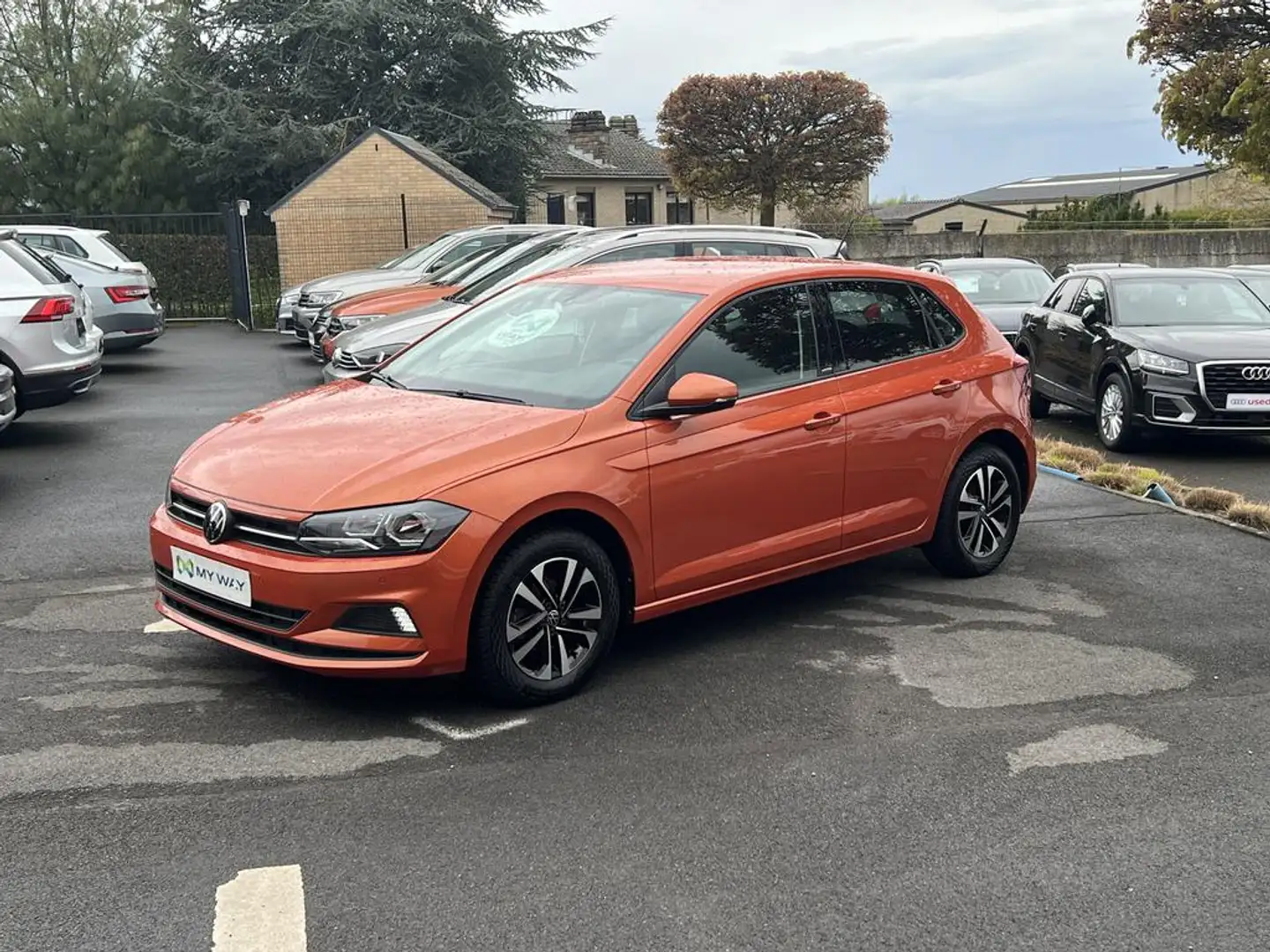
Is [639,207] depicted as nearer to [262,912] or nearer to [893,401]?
[893,401]

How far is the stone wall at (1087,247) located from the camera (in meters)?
28.8

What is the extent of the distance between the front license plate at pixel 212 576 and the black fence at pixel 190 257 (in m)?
21.2

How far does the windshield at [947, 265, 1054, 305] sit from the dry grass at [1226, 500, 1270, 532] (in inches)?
355

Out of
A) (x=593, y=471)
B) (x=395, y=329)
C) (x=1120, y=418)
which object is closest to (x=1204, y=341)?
(x=1120, y=418)

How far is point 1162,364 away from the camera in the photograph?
10.7 m

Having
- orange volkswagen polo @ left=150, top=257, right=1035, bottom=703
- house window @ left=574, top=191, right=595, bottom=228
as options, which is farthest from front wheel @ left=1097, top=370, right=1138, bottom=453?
house window @ left=574, top=191, right=595, bottom=228

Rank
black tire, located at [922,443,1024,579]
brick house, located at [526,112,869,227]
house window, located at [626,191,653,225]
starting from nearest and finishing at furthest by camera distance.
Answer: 1. black tire, located at [922,443,1024,579]
2. brick house, located at [526,112,869,227]
3. house window, located at [626,191,653,225]

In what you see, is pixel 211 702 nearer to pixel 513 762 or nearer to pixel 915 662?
pixel 513 762

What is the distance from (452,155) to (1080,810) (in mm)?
33276

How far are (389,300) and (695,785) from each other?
33.9 feet

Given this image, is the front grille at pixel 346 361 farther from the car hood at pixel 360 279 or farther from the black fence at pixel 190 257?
the black fence at pixel 190 257

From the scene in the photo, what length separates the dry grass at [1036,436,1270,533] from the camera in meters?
7.83

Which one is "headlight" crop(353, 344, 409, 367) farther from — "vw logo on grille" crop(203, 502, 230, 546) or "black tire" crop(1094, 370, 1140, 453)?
"black tire" crop(1094, 370, 1140, 453)

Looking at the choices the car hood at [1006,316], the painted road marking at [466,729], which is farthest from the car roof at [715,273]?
the car hood at [1006,316]
